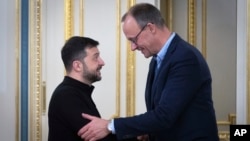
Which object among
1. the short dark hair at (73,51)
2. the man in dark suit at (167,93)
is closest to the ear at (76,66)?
the short dark hair at (73,51)

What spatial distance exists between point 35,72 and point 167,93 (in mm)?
1872

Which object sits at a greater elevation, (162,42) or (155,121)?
(162,42)

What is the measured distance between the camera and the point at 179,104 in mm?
1679

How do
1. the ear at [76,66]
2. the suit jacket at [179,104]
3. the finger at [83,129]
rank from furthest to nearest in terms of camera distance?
the ear at [76,66]
the finger at [83,129]
the suit jacket at [179,104]

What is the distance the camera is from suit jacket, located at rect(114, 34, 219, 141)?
1.68 metres

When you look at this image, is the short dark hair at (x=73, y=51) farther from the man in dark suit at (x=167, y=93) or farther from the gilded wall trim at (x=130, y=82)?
the gilded wall trim at (x=130, y=82)

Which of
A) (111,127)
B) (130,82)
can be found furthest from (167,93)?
(130,82)

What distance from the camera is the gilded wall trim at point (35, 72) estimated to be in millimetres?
3330

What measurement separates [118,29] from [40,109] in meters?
0.87

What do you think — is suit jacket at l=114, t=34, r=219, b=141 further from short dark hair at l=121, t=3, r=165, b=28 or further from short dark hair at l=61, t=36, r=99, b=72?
short dark hair at l=61, t=36, r=99, b=72

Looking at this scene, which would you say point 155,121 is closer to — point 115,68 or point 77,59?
point 77,59

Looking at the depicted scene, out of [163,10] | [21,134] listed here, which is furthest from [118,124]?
[163,10]

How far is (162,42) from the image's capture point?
5.90ft

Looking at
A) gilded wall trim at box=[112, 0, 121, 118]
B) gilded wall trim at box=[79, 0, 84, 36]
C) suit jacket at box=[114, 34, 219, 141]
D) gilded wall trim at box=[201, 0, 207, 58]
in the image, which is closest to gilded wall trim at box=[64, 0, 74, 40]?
gilded wall trim at box=[79, 0, 84, 36]
